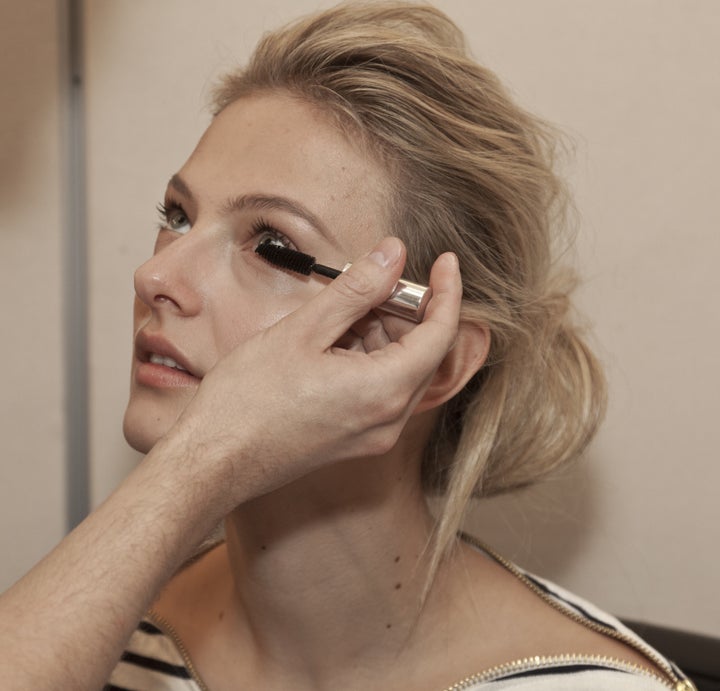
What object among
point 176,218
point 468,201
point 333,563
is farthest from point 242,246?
point 333,563

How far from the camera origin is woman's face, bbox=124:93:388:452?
0.88 m

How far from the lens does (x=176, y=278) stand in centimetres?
89

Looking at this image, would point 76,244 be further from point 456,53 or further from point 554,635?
point 554,635

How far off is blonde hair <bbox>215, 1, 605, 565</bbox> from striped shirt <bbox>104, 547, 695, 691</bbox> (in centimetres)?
15

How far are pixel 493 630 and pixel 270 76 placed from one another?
66 centimetres

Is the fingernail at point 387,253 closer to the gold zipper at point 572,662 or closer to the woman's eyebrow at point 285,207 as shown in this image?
the woman's eyebrow at point 285,207

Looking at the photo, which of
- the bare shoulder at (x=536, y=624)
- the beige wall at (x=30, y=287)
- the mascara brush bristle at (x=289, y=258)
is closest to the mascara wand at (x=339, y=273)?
the mascara brush bristle at (x=289, y=258)

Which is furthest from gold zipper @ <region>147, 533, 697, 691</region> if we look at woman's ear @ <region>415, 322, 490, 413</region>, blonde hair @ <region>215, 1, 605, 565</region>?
woman's ear @ <region>415, 322, 490, 413</region>

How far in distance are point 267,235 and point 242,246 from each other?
29mm

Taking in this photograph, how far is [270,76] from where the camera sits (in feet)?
3.36

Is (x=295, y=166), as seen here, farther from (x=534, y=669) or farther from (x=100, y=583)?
(x=534, y=669)

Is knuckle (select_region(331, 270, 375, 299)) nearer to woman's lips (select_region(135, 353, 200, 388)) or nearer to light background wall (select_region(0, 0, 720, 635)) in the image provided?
woman's lips (select_region(135, 353, 200, 388))

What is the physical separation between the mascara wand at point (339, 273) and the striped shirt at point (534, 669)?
1.30 feet

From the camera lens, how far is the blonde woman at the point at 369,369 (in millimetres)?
761
